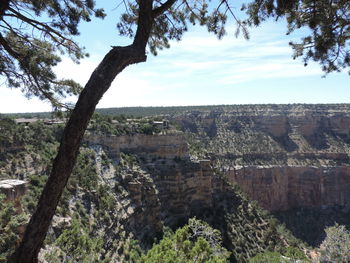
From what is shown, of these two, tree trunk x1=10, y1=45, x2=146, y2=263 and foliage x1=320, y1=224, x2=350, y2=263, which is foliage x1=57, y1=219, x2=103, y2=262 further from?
foliage x1=320, y1=224, x2=350, y2=263

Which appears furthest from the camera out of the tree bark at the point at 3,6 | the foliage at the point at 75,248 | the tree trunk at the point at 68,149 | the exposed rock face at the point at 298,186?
the exposed rock face at the point at 298,186

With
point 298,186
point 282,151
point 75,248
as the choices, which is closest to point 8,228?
point 75,248

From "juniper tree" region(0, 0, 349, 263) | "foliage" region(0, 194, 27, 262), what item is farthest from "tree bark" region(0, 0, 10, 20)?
"foliage" region(0, 194, 27, 262)

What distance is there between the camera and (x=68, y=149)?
516 cm

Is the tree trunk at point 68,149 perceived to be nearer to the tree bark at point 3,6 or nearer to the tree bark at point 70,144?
the tree bark at point 70,144

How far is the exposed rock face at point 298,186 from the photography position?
5644 centimetres

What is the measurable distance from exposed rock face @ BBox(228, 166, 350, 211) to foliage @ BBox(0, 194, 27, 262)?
158ft

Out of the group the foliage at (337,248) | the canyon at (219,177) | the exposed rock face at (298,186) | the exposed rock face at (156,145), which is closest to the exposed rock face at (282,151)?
the exposed rock face at (298,186)

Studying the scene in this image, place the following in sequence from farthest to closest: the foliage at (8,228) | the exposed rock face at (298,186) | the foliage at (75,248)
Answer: the exposed rock face at (298,186)
the foliage at (75,248)
the foliage at (8,228)

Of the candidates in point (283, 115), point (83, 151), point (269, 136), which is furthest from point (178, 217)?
point (283, 115)

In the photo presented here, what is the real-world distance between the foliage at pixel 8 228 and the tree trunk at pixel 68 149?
5.75 m

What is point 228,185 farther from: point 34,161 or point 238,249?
point 34,161

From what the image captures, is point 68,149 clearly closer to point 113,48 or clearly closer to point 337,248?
point 113,48

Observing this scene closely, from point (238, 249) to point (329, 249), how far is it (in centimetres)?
985
